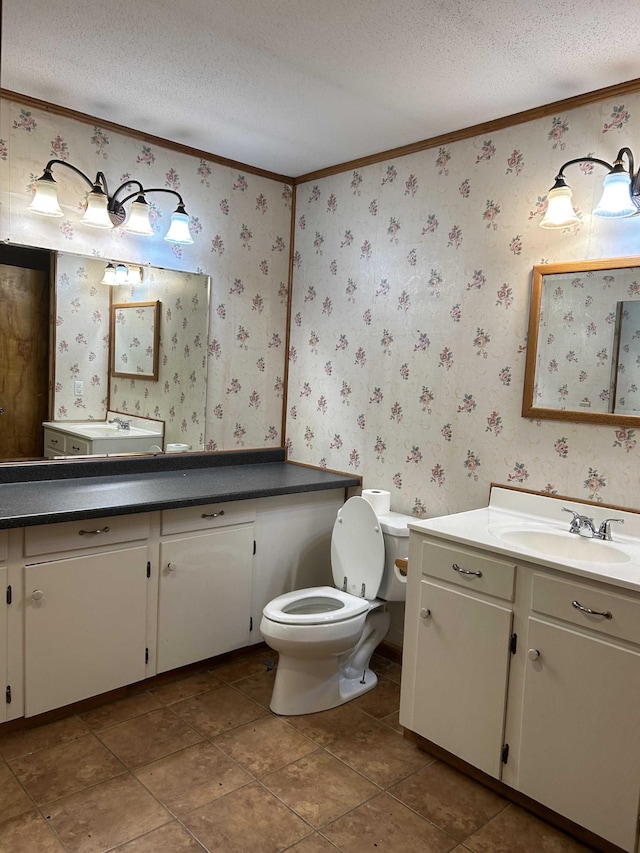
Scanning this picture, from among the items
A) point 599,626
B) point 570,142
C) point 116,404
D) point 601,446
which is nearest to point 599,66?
point 570,142

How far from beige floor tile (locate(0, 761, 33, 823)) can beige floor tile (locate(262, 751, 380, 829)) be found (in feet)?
2.39

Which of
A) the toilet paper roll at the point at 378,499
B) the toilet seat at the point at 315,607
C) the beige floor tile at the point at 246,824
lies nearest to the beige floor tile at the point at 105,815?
the beige floor tile at the point at 246,824

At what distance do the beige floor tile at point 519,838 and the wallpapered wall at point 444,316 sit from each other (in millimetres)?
1074

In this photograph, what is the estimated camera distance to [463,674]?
82.9 inches

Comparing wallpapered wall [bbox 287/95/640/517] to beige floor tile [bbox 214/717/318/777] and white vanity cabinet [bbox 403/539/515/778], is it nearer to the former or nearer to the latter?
white vanity cabinet [bbox 403/539/515/778]

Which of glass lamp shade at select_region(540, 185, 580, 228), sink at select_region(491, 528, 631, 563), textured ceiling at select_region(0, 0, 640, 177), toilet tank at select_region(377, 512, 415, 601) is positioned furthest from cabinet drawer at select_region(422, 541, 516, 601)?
textured ceiling at select_region(0, 0, 640, 177)

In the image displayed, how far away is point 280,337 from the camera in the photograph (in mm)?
3582

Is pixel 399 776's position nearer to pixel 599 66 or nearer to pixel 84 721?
pixel 84 721

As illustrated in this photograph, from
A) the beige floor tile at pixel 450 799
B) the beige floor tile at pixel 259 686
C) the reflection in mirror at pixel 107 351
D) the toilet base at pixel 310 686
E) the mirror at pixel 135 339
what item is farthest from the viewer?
the mirror at pixel 135 339

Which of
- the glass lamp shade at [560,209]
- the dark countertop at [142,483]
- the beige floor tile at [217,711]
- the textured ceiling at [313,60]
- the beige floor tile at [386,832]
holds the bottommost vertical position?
the beige floor tile at [217,711]

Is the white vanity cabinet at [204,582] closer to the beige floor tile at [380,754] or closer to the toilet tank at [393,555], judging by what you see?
the toilet tank at [393,555]

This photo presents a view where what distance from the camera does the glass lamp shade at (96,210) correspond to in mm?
2594

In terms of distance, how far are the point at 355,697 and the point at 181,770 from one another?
0.81 m

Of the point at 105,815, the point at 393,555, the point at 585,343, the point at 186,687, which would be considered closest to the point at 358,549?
the point at 393,555
